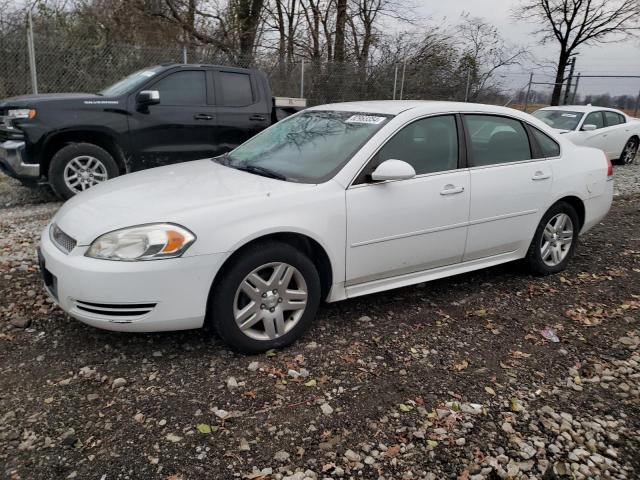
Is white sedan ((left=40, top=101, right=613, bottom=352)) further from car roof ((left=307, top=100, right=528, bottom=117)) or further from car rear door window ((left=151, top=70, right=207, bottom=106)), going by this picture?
car rear door window ((left=151, top=70, right=207, bottom=106))

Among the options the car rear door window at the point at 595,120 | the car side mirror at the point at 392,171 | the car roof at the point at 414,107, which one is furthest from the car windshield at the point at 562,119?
the car side mirror at the point at 392,171

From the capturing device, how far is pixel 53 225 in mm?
3393

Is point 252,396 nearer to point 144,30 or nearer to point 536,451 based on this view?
point 536,451

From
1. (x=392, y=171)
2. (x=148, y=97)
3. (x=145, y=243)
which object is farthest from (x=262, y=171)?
(x=148, y=97)

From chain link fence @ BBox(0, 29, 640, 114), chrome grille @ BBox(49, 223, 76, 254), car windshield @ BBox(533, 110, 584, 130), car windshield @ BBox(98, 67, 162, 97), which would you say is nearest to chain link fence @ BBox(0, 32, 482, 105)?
chain link fence @ BBox(0, 29, 640, 114)

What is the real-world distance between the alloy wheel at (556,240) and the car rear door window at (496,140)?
0.68 metres

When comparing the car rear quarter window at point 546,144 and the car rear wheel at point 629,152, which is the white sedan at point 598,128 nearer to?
the car rear wheel at point 629,152

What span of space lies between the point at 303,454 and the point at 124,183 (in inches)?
88.1

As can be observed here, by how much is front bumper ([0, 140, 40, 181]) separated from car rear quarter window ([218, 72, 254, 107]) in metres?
2.55

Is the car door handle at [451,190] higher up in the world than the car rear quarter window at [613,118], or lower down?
lower down

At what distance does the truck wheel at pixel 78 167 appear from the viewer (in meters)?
6.35

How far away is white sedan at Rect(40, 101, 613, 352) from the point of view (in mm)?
2889

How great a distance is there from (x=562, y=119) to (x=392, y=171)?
31.8 feet

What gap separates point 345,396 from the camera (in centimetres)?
287
